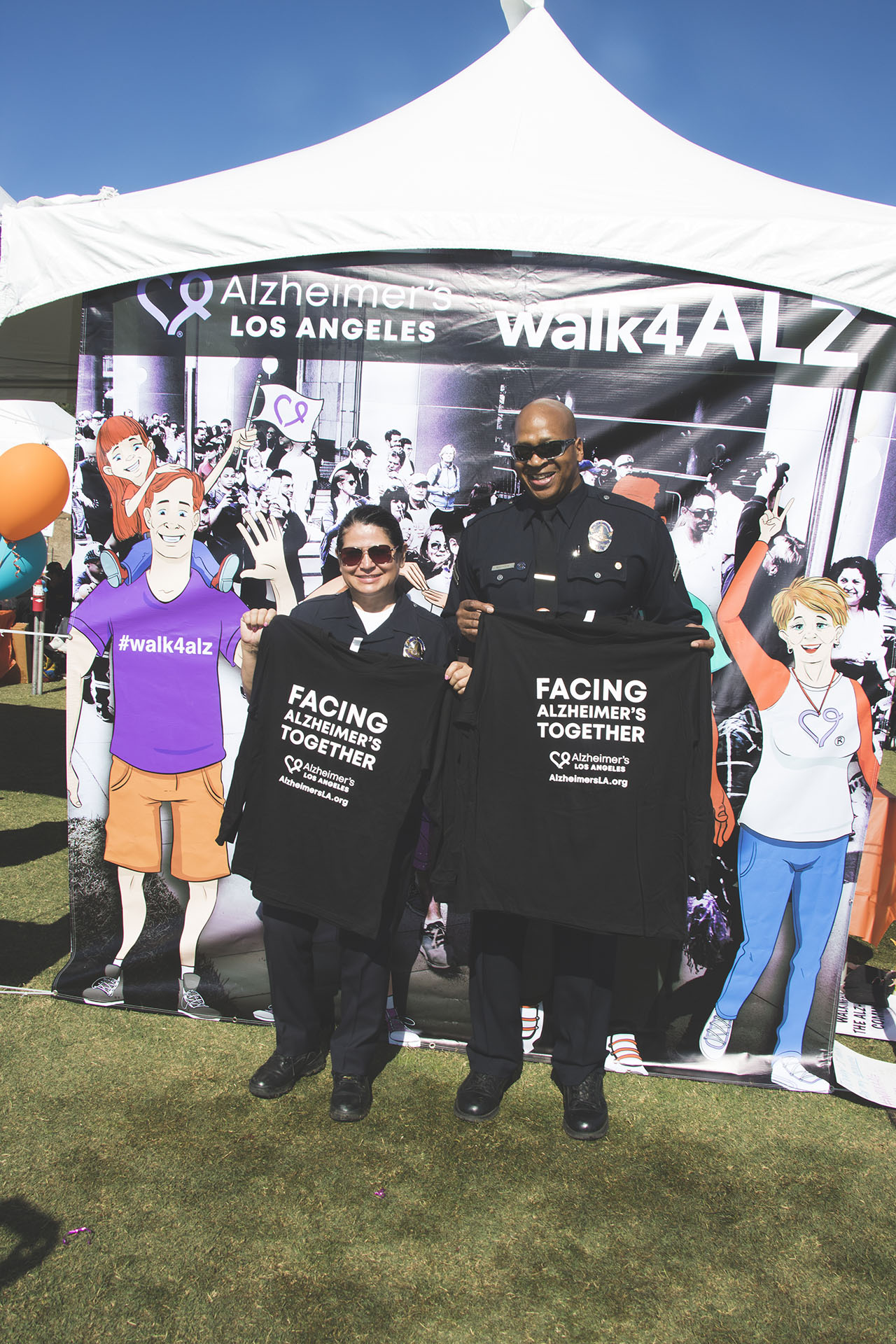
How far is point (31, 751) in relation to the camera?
6852 millimetres

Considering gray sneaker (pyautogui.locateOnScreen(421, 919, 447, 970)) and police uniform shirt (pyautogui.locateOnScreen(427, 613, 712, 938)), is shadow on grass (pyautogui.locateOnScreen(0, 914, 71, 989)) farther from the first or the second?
police uniform shirt (pyautogui.locateOnScreen(427, 613, 712, 938))

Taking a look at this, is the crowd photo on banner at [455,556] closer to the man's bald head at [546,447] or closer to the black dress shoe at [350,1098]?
the man's bald head at [546,447]

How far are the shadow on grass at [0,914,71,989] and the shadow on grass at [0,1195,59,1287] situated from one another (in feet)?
3.97

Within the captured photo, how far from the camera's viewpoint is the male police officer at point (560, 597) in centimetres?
254

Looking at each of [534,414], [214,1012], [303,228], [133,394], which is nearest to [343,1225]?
[214,1012]

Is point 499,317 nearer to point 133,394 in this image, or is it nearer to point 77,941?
point 133,394

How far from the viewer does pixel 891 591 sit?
9.18ft

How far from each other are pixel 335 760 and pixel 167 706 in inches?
36.3

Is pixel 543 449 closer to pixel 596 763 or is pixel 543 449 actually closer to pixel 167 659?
pixel 596 763

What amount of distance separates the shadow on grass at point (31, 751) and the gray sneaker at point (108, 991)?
9.68 ft

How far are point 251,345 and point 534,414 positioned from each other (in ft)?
3.87

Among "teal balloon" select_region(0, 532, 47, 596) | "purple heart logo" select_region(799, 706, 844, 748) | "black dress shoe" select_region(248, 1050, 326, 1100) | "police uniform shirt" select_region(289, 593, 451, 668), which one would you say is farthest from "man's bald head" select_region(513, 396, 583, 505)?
"teal balloon" select_region(0, 532, 47, 596)

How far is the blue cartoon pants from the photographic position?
9.51 feet

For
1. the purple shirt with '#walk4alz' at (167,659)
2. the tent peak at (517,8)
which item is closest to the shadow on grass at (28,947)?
the purple shirt with '#walk4alz' at (167,659)
